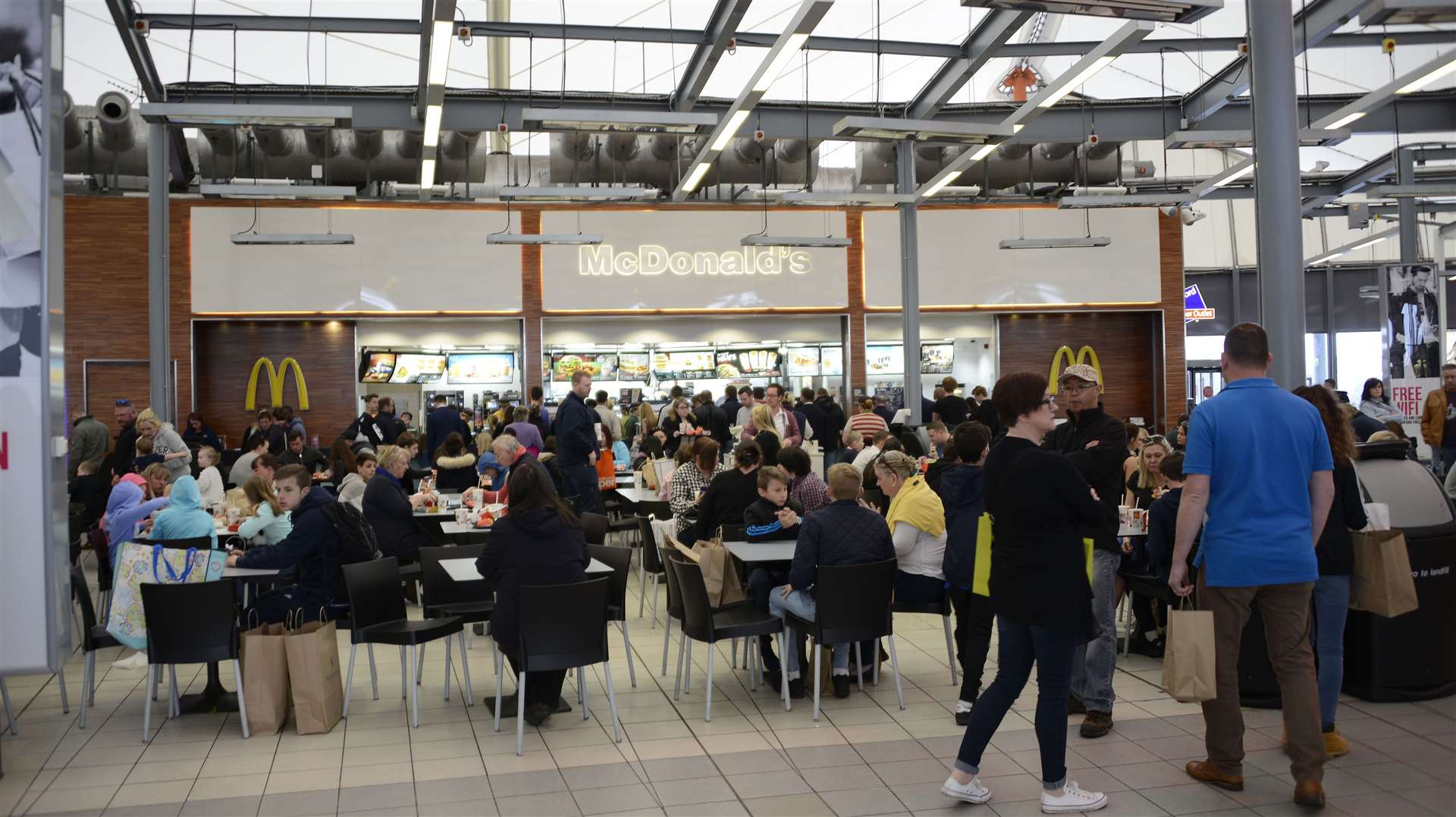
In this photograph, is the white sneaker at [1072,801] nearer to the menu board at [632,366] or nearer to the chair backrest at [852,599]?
the chair backrest at [852,599]

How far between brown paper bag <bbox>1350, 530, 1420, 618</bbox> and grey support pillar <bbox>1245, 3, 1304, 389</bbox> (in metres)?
1.58

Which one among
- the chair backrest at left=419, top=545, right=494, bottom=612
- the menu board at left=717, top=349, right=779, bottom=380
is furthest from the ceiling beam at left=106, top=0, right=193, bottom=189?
the menu board at left=717, top=349, right=779, bottom=380

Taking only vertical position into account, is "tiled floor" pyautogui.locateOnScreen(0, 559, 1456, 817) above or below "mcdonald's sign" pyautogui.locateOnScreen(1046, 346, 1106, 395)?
below

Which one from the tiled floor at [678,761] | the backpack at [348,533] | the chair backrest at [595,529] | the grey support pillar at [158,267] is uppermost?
the grey support pillar at [158,267]

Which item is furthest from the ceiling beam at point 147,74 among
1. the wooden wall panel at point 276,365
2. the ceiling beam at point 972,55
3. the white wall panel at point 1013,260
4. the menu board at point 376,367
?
the white wall panel at point 1013,260

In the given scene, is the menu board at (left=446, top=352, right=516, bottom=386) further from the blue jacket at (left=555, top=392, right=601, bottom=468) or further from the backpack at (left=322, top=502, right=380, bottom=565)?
the backpack at (left=322, top=502, right=380, bottom=565)

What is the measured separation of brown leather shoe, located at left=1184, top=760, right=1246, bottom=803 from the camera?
411 centimetres

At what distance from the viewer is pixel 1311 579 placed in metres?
3.88

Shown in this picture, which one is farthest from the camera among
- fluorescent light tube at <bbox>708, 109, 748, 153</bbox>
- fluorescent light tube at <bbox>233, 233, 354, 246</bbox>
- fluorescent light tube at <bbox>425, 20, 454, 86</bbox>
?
Answer: fluorescent light tube at <bbox>233, 233, 354, 246</bbox>

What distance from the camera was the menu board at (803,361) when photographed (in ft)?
53.2

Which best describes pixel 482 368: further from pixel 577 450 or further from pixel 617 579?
pixel 617 579

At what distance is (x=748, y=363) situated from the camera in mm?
15953

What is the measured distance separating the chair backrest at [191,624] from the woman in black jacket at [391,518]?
181 centimetres

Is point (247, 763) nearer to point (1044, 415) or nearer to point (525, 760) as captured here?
point (525, 760)
